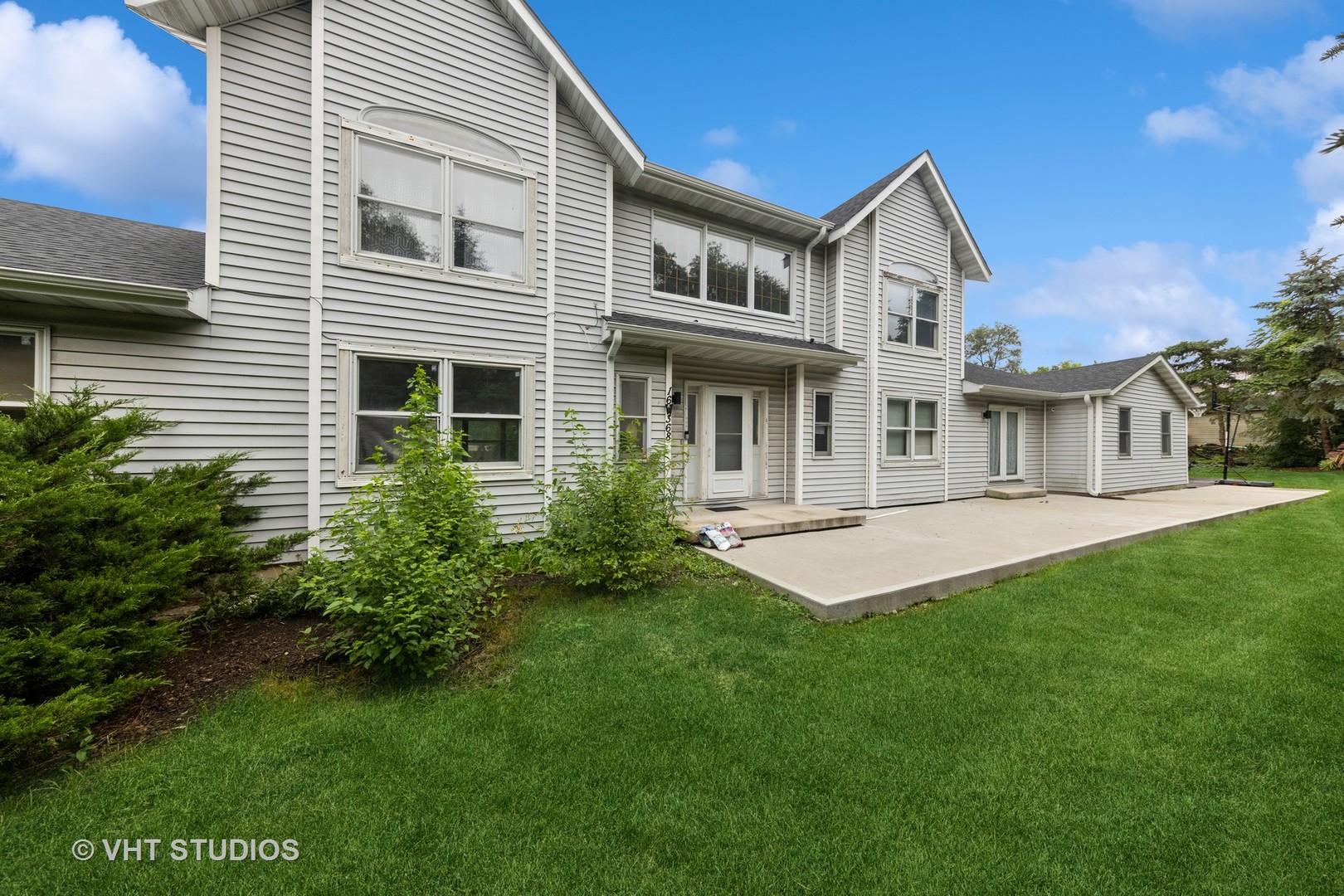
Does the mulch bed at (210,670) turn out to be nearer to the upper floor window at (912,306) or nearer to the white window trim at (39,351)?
the white window trim at (39,351)

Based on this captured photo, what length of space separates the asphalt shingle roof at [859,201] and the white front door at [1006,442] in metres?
6.24

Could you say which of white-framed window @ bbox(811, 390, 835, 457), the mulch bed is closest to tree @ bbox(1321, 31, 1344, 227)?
white-framed window @ bbox(811, 390, 835, 457)

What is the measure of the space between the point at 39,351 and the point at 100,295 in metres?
0.86

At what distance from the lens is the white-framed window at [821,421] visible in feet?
31.1

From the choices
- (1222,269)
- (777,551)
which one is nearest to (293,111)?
(777,551)

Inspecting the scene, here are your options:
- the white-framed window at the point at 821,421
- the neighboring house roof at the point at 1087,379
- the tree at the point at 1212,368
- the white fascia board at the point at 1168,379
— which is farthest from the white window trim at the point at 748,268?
the tree at the point at 1212,368

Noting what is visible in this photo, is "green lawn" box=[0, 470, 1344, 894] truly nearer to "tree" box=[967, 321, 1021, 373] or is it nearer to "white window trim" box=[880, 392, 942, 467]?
"white window trim" box=[880, 392, 942, 467]

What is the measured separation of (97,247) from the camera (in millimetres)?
5531

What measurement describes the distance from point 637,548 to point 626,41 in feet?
61.6

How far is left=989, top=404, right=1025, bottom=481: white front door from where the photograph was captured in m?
13.0

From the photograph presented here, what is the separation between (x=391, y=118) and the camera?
6023mm

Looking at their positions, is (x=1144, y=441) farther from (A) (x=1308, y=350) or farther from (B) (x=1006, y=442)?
(A) (x=1308, y=350)

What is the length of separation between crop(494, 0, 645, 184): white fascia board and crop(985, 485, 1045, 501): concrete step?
34.9 feet

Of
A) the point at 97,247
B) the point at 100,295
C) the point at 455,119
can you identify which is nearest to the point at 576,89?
the point at 455,119
